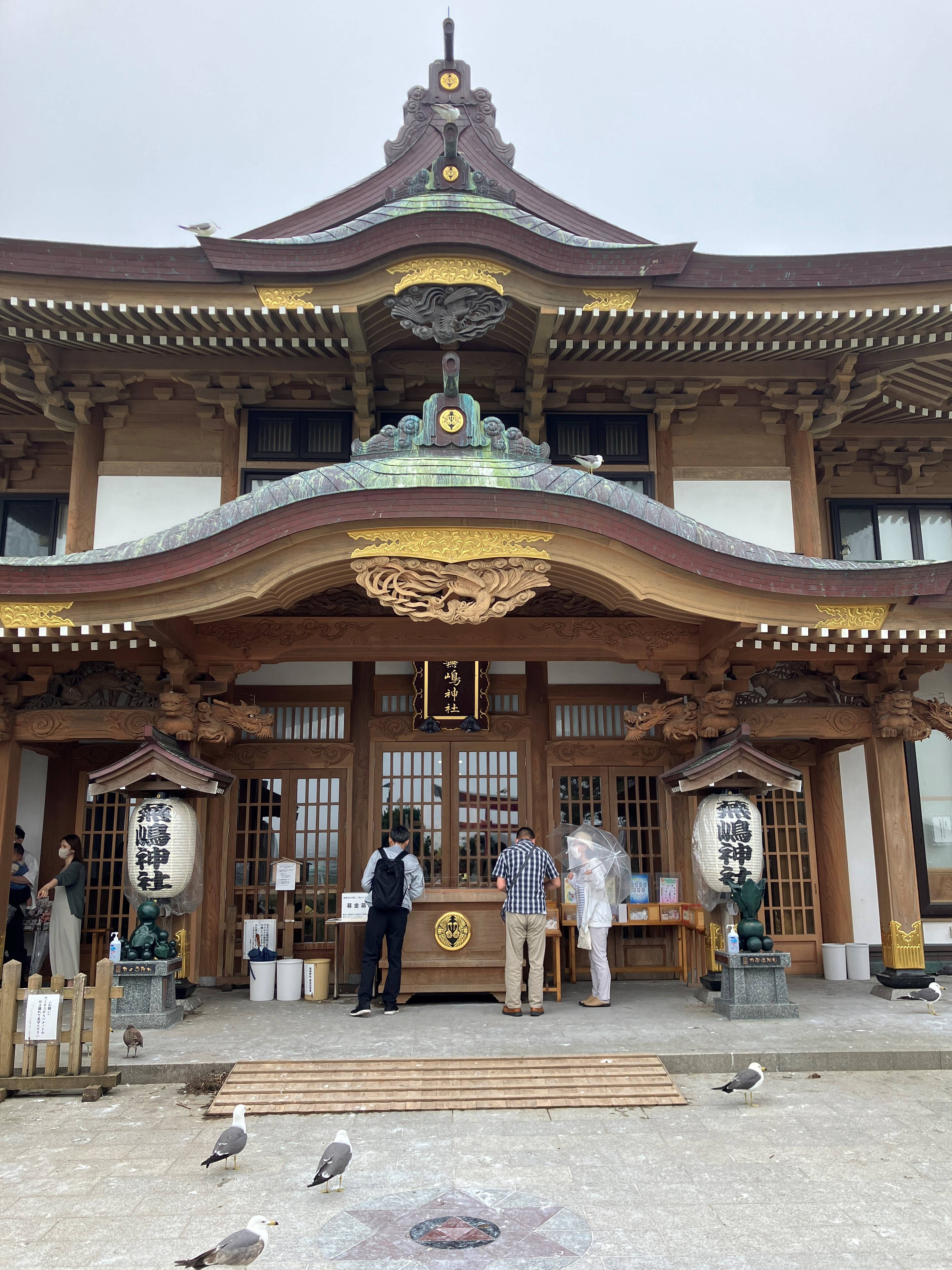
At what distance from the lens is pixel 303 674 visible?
439 inches

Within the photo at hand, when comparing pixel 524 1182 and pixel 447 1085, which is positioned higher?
pixel 447 1085

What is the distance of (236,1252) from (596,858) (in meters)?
6.05

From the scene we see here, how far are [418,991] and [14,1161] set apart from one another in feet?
14.2

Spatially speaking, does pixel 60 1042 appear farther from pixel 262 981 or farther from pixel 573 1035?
pixel 573 1035

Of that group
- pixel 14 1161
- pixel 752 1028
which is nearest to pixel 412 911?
pixel 752 1028

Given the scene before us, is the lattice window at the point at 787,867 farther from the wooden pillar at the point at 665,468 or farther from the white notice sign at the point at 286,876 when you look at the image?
the white notice sign at the point at 286,876

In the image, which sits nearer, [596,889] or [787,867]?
[596,889]

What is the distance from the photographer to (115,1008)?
27.3 ft

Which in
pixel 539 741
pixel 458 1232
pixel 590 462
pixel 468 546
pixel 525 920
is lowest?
pixel 458 1232

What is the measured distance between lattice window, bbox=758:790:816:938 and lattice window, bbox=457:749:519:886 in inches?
116

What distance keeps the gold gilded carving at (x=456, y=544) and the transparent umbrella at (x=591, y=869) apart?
3116 mm

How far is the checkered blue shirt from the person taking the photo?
859 centimetres

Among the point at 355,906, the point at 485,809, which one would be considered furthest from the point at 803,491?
the point at 355,906

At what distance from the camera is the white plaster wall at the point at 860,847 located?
11.1 meters
